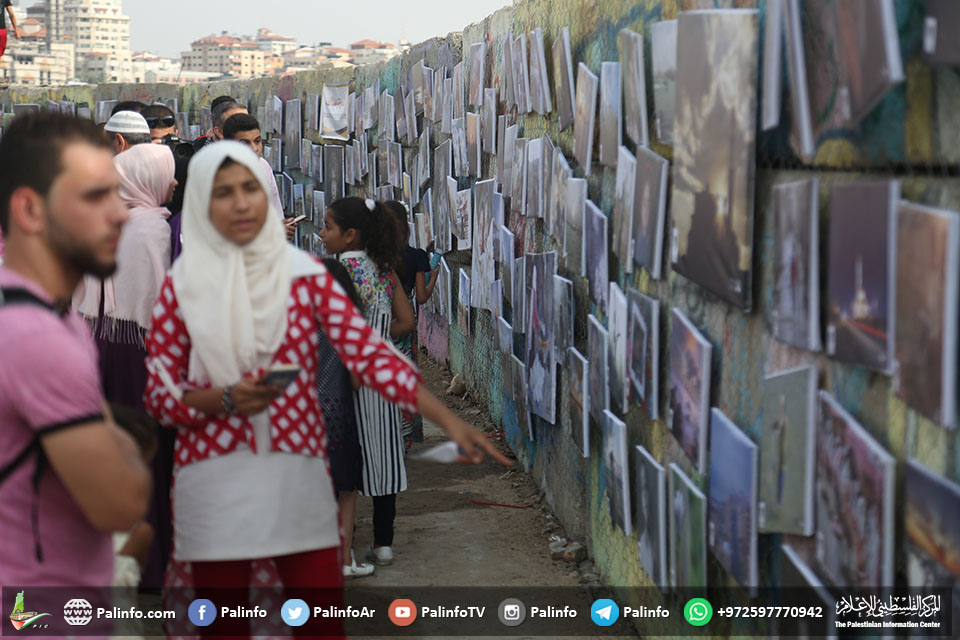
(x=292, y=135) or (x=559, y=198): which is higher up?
(x=292, y=135)

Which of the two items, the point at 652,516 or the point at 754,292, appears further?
the point at 652,516

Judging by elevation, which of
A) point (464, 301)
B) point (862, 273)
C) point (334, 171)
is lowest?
point (464, 301)

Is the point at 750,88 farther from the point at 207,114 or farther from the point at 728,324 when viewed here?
the point at 207,114

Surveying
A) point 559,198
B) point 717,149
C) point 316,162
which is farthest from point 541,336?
point 316,162

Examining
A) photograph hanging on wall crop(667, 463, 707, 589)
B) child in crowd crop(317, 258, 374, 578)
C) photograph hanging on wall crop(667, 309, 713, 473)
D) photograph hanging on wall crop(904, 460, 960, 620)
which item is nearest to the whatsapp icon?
photograph hanging on wall crop(667, 463, 707, 589)

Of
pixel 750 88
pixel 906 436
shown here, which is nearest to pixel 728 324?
pixel 750 88

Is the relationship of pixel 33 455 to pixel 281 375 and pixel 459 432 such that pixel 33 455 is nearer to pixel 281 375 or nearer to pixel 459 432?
pixel 281 375

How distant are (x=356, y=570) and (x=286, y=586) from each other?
2.07 metres

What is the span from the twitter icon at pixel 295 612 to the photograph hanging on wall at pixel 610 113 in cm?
194

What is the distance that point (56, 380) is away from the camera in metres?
1.67

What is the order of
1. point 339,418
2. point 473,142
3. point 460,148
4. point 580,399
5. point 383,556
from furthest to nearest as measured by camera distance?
1. point 460,148
2. point 473,142
3. point 383,556
4. point 580,399
5. point 339,418

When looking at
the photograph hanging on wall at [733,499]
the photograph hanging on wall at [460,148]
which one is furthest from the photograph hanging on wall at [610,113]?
the photograph hanging on wall at [460,148]

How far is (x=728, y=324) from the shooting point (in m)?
2.89

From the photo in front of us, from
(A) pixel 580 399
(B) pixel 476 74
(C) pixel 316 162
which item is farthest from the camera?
(C) pixel 316 162
